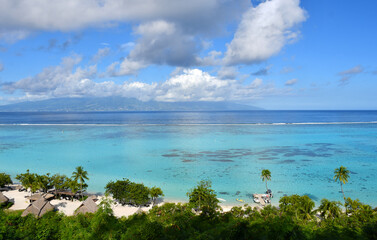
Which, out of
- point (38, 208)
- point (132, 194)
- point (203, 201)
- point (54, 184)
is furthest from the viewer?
point (54, 184)

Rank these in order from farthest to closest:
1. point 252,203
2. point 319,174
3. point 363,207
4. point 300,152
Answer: point 300,152 → point 319,174 → point 252,203 → point 363,207

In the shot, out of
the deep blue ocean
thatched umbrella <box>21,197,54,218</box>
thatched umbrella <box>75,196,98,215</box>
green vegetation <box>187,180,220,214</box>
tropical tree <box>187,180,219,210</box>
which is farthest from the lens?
the deep blue ocean

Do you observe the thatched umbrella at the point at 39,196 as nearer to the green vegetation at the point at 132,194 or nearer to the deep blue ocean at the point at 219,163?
the deep blue ocean at the point at 219,163

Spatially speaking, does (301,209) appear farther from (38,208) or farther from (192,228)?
(38,208)

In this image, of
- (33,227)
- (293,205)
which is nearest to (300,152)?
(293,205)

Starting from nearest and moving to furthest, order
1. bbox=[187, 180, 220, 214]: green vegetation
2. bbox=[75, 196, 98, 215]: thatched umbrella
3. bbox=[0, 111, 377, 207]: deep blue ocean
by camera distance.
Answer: bbox=[75, 196, 98, 215]: thatched umbrella
bbox=[187, 180, 220, 214]: green vegetation
bbox=[0, 111, 377, 207]: deep blue ocean

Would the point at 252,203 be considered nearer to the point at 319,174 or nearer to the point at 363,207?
the point at 363,207

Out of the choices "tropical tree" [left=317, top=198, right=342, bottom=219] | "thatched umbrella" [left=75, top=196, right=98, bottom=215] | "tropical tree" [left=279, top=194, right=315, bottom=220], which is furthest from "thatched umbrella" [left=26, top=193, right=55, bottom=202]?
"tropical tree" [left=317, top=198, right=342, bottom=219]

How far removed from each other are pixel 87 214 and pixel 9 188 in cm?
1752

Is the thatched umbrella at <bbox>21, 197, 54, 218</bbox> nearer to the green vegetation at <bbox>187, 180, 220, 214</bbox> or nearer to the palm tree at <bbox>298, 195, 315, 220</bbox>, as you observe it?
the green vegetation at <bbox>187, 180, 220, 214</bbox>

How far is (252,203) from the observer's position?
26734mm

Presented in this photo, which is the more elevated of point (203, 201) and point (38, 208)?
point (203, 201)

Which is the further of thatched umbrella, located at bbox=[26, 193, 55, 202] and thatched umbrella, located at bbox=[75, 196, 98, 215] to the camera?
thatched umbrella, located at bbox=[26, 193, 55, 202]

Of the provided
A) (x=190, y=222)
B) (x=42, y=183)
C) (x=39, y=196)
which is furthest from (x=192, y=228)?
(x=42, y=183)
